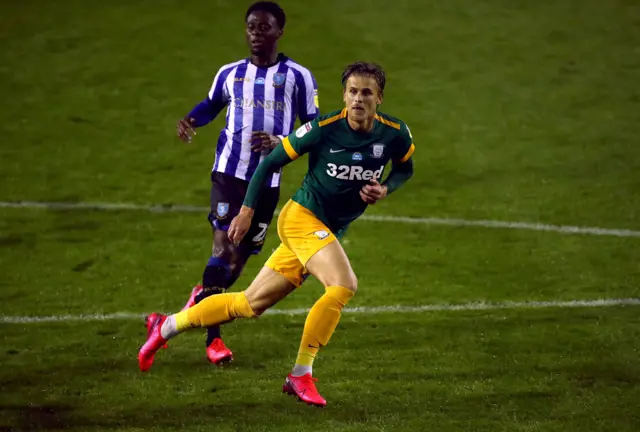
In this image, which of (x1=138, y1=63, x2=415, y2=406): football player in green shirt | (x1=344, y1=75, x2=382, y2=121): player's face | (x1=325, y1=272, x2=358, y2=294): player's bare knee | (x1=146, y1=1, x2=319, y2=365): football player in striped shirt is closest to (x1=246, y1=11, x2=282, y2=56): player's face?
(x1=146, y1=1, x2=319, y2=365): football player in striped shirt

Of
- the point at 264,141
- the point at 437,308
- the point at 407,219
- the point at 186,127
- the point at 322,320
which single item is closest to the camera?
the point at 322,320

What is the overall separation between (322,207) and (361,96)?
0.75 metres

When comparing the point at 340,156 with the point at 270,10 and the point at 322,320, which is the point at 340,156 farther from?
the point at 270,10

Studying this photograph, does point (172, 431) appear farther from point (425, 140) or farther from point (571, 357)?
point (425, 140)

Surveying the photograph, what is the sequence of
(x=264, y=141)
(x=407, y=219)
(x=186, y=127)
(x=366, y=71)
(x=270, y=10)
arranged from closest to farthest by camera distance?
(x=366, y=71) < (x=264, y=141) < (x=270, y=10) < (x=186, y=127) < (x=407, y=219)

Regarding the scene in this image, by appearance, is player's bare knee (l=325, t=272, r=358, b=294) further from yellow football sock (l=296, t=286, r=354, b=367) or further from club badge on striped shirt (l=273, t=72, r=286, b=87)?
club badge on striped shirt (l=273, t=72, r=286, b=87)

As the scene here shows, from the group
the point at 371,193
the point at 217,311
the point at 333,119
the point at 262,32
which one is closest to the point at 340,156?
the point at 333,119

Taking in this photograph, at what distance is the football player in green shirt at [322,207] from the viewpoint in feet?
24.0

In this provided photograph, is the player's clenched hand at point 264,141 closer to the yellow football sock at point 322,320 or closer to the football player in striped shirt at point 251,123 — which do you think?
the football player in striped shirt at point 251,123

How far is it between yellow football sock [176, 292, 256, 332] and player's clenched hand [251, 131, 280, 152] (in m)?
1.25

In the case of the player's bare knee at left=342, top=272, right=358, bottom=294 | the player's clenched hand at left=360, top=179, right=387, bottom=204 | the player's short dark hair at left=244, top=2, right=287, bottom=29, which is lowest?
the player's bare knee at left=342, top=272, right=358, bottom=294

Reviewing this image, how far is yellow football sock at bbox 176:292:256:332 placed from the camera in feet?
24.8

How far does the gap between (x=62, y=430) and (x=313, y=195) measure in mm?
2064

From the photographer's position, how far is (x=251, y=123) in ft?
28.2
